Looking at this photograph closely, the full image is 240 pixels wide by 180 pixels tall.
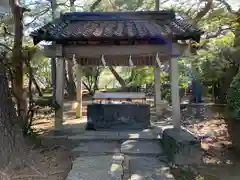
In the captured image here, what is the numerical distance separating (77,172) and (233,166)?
2.65 meters

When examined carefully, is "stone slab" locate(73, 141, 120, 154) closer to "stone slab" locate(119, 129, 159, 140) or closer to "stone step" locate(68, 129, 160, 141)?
"stone step" locate(68, 129, 160, 141)

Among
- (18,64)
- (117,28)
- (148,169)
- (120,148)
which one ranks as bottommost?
(148,169)

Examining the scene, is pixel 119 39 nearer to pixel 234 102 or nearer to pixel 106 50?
pixel 106 50

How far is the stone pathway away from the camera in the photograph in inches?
153

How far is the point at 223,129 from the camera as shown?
7.54 m

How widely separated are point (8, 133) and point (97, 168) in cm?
137

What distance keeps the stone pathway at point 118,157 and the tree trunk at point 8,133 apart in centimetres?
85

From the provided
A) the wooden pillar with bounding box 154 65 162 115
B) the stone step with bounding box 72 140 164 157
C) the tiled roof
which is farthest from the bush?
the wooden pillar with bounding box 154 65 162 115

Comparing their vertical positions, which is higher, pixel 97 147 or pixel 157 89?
pixel 157 89

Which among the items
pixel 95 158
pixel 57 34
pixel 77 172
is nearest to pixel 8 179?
pixel 77 172

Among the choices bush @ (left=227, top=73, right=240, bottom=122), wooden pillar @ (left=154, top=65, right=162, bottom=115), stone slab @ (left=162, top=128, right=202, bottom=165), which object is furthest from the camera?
wooden pillar @ (left=154, top=65, right=162, bottom=115)

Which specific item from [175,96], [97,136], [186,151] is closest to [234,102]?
[186,151]

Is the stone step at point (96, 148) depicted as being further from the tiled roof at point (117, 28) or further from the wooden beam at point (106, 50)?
the tiled roof at point (117, 28)

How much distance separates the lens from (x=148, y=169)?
169 inches
